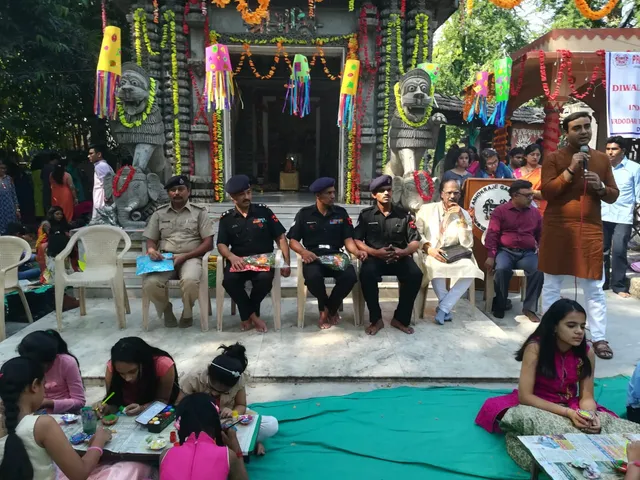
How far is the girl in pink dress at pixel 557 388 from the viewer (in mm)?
2311

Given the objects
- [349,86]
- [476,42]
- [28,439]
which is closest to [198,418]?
[28,439]

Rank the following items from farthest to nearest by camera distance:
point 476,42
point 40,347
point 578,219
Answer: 1. point 476,42
2. point 578,219
3. point 40,347

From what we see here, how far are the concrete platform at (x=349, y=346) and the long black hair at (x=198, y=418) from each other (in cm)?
148

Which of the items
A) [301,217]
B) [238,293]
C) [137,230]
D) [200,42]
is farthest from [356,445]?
[200,42]

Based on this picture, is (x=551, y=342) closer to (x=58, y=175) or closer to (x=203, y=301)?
(x=203, y=301)

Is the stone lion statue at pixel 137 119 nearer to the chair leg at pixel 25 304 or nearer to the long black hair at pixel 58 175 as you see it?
the long black hair at pixel 58 175

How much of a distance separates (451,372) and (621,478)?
60.9 inches

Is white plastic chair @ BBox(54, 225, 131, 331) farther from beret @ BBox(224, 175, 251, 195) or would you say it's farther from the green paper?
the green paper

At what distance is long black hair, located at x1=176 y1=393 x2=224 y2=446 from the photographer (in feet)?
6.00

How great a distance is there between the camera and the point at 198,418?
183 centimetres

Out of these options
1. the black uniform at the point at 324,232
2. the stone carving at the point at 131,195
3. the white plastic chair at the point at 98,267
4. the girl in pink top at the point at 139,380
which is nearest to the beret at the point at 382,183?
the black uniform at the point at 324,232

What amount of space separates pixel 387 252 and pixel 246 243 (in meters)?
1.24

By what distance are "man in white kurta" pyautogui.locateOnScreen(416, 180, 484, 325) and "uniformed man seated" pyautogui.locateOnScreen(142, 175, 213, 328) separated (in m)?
2.05

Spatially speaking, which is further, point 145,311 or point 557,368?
point 145,311
